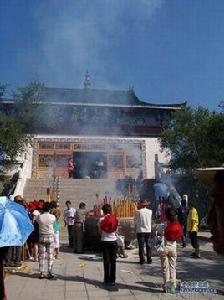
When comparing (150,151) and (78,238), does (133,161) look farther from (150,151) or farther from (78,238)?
(78,238)

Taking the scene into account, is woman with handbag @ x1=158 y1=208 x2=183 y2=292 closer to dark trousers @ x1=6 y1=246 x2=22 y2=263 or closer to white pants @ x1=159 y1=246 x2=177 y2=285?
Answer: white pants @ x1=159 y1=246 x2=177 y2=285

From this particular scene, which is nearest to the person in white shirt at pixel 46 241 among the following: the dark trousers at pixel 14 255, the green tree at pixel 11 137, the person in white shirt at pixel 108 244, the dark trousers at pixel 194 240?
the person in white shirt at pixel 108 244

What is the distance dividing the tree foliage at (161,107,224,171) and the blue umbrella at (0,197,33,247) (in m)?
12.1

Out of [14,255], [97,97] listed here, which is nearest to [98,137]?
[97,97]

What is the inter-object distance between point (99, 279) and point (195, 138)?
1306 centimetres

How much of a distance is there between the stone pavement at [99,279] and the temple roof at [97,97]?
2459 cm

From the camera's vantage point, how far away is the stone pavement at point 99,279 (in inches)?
282

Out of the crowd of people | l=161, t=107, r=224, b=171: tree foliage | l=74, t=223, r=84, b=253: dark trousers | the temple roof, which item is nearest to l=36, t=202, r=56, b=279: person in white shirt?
the crowd of people

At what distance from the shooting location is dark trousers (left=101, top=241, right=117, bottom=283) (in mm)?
7918

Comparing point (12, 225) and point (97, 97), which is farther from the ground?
point (97, 97)

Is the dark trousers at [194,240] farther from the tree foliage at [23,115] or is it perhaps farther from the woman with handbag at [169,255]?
the tree foliage at [23,115]

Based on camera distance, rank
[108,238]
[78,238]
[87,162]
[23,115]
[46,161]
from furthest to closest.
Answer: [87,162] → [46,161] → [23,115] → [78,238] → [108,238]

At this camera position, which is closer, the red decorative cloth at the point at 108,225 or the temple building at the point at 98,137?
the red decorative cloth at the point at 108,225

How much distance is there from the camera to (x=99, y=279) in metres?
8.52
